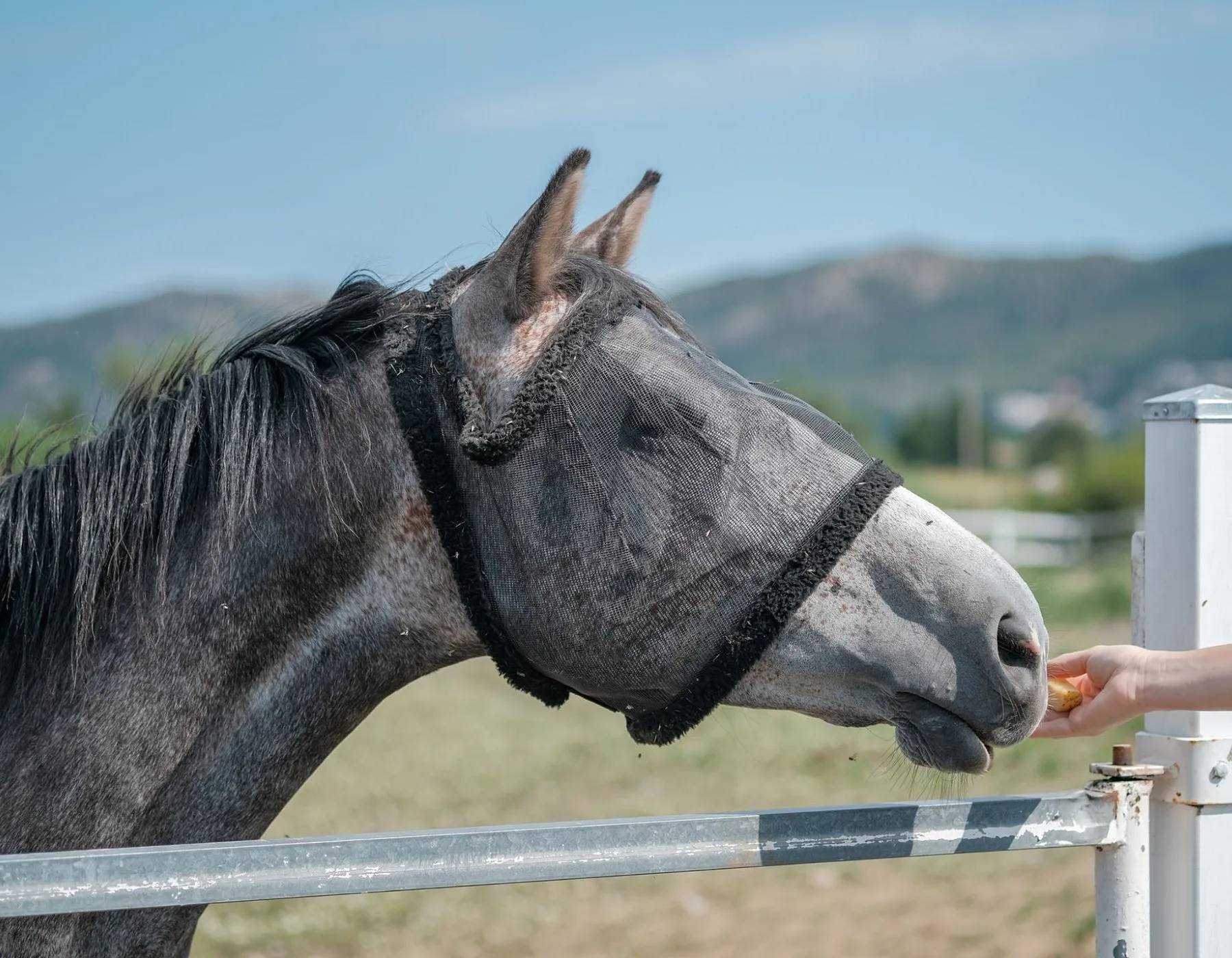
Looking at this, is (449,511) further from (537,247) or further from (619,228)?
(619,228)

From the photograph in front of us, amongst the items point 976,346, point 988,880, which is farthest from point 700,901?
point 976,346

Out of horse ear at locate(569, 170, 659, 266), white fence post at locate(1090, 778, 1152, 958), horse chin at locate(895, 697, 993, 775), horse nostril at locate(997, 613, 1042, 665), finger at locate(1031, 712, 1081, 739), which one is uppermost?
horse ear at locate(569, 170, 659, 266)

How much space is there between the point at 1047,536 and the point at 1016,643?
84.2ft

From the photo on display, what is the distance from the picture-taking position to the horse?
161 centimetres

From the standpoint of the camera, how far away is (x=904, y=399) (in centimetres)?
18038

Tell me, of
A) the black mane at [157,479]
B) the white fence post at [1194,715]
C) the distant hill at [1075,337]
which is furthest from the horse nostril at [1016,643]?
the distant hill at [1075,337]

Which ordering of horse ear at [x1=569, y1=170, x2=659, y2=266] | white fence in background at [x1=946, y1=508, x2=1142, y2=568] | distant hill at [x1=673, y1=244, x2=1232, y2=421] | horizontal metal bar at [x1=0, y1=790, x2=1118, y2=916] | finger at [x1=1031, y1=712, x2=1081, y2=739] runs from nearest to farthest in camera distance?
horizontal metal bar at [x1=0, y1=790, x2=1118, y2=916] → finger at [x1=1031, y1=712, x2=1081, y2=739] → horse ear at [x1=569, y1=170, x2=659, y2=266] → white fence in background at [x1=946, y1=508, x2=1142, y2=568] → distant hill at [x1=673, y1=244, x2=1232, y2=421]

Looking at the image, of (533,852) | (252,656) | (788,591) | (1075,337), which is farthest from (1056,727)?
(1075,337)

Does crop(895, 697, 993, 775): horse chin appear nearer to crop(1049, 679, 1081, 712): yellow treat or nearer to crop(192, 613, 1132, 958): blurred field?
crop(1049, 679, 1081, 712): yellow treat

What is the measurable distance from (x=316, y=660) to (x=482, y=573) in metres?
0.32

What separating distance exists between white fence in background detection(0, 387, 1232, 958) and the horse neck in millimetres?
351

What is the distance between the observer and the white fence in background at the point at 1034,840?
4.43ft

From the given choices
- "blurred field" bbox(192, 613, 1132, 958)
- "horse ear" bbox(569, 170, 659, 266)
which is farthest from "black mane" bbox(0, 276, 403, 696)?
"blurred field" bbox(192, 613, 1132, 958)

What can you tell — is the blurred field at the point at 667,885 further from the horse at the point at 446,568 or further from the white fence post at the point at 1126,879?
the horse at the point at 446,568
